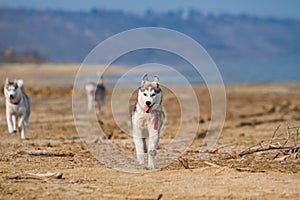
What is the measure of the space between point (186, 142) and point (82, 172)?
253 inches

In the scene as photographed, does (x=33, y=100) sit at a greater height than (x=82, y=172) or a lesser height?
greater

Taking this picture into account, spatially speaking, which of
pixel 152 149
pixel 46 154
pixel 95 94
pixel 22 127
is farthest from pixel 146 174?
pixel 95 94

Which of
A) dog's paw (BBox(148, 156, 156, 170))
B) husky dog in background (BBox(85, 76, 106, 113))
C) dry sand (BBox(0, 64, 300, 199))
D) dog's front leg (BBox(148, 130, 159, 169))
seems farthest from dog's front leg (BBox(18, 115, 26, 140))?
husky dog in background (BBox(85, 76, 106, 113))

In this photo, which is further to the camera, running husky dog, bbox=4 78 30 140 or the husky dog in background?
the husky dog in background

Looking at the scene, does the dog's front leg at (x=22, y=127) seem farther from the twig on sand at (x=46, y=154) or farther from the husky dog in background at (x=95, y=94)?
the husky dog in background at (x=95, y=94)

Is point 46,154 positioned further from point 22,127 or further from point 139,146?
point 22,127

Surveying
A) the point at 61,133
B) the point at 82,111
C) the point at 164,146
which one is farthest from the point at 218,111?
the point at 164,146

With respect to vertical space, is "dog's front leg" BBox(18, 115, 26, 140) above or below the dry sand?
above

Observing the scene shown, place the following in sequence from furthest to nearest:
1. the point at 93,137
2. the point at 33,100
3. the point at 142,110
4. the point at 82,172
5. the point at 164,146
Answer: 1. the point at 33,100
2. the point at 93,137
3. the point at 164,146
4. the point at 142,110
5. the point at 82,172

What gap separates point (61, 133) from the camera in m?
20.2

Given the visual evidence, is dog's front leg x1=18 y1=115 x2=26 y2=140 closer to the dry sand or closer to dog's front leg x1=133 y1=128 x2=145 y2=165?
the dry sand

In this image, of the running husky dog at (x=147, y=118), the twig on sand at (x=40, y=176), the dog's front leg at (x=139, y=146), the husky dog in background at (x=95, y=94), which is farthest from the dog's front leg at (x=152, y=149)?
the husky dog in background at (x=95, y=94)

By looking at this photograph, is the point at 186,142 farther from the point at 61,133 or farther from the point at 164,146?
the point at 61,133

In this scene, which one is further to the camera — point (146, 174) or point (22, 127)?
point (22, 127)
